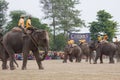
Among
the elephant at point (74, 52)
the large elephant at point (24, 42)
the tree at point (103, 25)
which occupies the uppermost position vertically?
the tree at point (103, 25)

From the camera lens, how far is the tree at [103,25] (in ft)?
320

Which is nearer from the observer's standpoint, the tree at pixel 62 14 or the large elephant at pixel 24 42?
the large elephant at pixel 24 42

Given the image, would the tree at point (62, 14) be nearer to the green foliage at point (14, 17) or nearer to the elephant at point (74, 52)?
the green foliage at point (14, 17)

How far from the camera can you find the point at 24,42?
76.9 feet

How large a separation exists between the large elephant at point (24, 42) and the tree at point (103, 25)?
7325cm

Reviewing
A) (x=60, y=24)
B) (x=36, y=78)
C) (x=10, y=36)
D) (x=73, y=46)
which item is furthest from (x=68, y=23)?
(x=36, y=78)

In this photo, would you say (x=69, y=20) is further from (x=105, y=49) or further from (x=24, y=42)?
(x=24, y=42)

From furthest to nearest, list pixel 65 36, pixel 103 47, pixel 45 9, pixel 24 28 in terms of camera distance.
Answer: pixel 65 36 < pixel 45 9 < pixel 103 47 < pixel 24 28

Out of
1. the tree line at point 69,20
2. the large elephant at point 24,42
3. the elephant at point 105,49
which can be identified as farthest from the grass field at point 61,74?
the tree line at point 69,20

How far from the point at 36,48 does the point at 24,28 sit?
4.20ft

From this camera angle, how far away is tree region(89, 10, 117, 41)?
97.6 metres

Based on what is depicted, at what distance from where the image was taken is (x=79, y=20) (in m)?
100

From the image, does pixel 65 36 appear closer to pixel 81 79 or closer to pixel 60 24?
pixel 60 24

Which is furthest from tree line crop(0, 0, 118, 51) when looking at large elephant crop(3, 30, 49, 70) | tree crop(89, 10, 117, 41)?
large elephant crop(3, 30, 49, 70)
